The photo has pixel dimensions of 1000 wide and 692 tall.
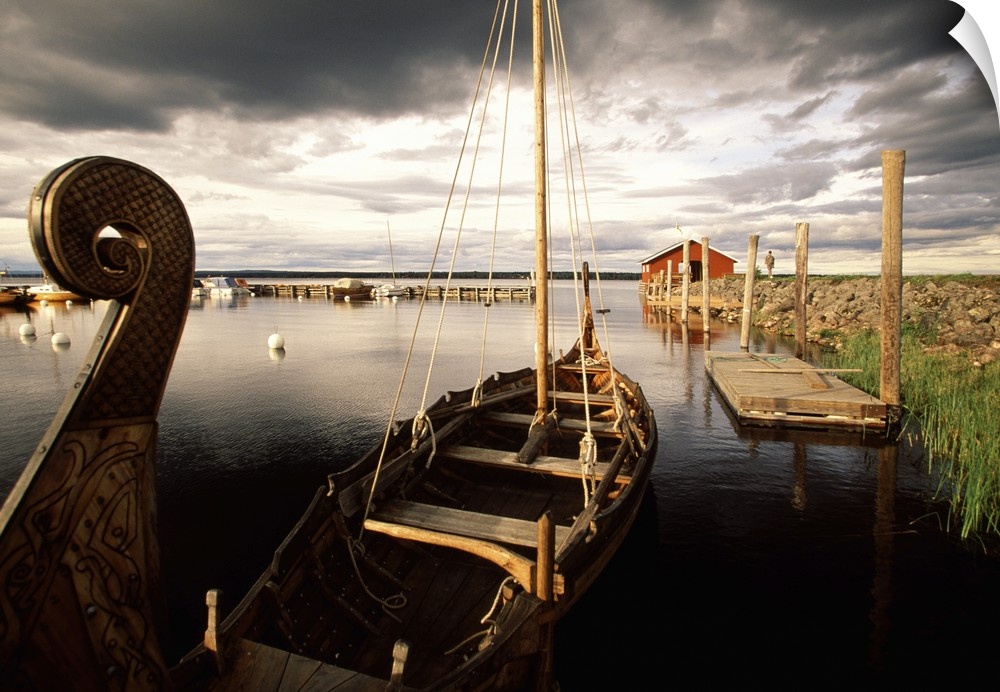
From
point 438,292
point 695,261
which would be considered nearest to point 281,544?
point 695,261

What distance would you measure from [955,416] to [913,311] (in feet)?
57.5

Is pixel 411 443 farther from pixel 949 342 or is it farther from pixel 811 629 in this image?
pixel 949 342

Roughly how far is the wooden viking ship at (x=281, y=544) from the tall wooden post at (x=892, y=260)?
8.40 metres

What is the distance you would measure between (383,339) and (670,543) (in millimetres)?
29509

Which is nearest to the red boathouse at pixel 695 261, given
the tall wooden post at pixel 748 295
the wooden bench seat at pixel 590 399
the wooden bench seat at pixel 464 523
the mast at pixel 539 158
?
the tall wooden post at pixel 748 295

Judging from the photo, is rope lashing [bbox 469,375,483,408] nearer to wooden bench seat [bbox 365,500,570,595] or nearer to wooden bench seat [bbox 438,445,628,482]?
wooden bench seat [bbox 438,445,628,482]

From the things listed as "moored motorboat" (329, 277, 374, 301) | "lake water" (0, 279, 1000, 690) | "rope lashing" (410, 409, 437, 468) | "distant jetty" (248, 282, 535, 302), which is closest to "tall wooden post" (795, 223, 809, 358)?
"lake water" (0, 279, 1000, 690)

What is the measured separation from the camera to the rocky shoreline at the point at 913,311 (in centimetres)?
2111

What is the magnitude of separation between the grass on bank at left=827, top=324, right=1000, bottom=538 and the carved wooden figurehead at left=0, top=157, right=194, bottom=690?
11.4 m

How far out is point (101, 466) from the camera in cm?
212

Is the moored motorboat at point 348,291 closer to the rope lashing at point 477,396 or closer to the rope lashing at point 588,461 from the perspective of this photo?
the rope lashing at point 477,396

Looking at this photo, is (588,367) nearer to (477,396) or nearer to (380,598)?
(477,396)

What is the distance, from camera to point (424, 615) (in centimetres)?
569

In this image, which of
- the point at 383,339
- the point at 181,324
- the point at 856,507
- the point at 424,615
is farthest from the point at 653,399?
the point at 383,339
